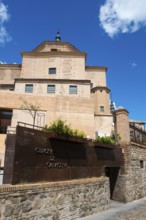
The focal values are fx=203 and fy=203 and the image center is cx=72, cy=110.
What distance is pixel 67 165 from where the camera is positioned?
995 cm

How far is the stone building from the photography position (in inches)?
884

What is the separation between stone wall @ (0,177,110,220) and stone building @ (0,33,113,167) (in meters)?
11.6

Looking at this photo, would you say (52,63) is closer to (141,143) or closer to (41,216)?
(141,143)

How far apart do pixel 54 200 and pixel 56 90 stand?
70.4 feet

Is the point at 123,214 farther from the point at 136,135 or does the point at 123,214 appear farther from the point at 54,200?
the point at 136,135

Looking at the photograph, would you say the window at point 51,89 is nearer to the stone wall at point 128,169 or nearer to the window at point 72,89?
the window at point 72,89

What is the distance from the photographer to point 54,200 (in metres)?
8.34

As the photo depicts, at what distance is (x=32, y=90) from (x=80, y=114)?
344 inches

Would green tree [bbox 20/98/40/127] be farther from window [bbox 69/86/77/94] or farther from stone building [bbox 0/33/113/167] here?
window [bbox 69/86/77/94]

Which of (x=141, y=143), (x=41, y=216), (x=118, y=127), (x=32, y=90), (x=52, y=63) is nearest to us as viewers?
(x=41, y=216)

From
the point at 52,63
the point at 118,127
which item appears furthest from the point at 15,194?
the point at 52,63

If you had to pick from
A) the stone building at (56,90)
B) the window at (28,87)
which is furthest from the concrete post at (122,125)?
the window at (28,87)

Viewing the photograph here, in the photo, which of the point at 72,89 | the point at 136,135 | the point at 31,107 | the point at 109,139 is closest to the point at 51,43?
the point at 72,89

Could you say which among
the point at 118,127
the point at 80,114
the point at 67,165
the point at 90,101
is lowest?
the point at 67,165
